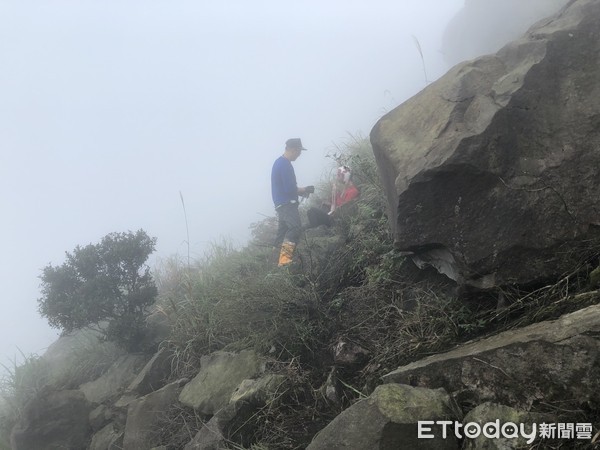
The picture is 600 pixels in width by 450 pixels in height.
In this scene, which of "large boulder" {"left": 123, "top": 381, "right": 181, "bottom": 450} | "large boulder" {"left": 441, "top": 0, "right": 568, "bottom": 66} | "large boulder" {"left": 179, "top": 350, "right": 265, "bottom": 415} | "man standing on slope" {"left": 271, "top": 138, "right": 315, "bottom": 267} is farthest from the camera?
"large boulder" {"left": 441, "top": 0, "right": 568, "bottom": 66}

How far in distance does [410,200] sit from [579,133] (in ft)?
4.34

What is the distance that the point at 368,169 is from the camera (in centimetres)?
607

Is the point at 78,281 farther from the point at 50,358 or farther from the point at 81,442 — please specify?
the point at 50,358

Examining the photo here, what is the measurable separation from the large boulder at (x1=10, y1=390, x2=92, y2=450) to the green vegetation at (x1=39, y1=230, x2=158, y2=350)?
2.80 feet

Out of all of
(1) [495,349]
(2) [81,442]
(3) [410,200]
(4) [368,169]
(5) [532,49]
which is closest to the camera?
(1) [495,349]

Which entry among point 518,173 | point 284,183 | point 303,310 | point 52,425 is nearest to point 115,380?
point 52,425

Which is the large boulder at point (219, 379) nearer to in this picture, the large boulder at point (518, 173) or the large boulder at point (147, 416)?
the large boulder at point (147, 416)

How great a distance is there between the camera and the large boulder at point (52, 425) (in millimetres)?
4902

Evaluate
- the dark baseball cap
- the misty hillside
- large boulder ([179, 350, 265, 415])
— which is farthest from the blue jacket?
large boulder ([179, 350, 265, 415])

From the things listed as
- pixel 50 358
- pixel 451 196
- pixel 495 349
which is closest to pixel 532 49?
pixel 451 196

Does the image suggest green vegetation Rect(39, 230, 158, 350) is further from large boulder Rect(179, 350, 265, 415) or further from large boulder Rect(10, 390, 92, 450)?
large boulder Rect(179, 350, 265, 415)

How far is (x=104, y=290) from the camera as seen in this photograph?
549cm

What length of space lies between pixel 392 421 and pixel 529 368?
0.81 meters

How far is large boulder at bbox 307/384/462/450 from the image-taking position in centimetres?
228
